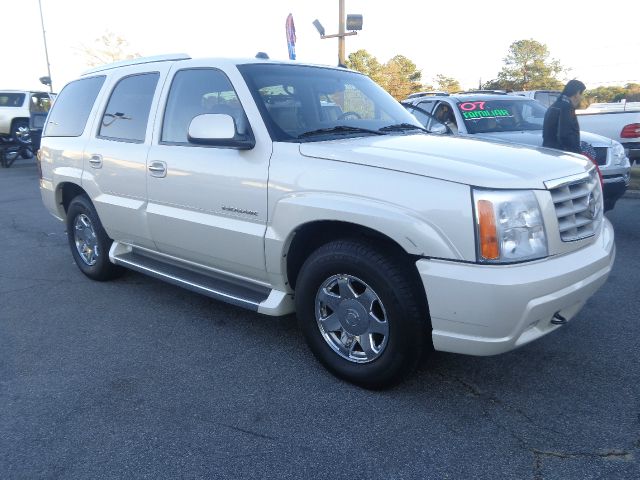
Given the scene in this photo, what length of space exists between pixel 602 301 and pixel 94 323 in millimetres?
4034

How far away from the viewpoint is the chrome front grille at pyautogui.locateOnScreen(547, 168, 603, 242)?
2764mm

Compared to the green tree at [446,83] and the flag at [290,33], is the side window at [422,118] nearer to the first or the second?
the flag at [290,33]

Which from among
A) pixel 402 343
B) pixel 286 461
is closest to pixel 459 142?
pixel 402 343

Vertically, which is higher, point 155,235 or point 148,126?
point 148,126

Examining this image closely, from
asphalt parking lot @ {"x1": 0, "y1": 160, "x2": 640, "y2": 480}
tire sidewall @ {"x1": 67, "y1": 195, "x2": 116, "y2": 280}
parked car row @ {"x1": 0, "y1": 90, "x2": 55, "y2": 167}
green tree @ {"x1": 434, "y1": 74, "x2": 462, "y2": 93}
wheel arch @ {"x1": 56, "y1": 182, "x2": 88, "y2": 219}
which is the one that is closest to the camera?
asphalt parking lot @ {"x1": 0, "y1": 160, "x2": 640, "y2": 480}

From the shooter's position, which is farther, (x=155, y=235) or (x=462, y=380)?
(x=155, y=235)

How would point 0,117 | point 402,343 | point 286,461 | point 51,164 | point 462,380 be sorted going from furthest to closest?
point 0,117 → point 51,164 → point 462,380 → point 402,343 → point 286,461

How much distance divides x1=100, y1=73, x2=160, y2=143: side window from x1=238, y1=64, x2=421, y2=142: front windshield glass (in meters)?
1.02

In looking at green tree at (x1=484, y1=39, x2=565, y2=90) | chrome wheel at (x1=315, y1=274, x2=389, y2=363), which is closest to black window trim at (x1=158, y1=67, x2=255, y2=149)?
chrome wheel at (x1=315, y1=274, x2=389, y2=363)

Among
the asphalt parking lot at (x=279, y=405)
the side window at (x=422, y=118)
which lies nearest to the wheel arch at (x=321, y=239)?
the asphalt parking lot at (x=279, y=405)

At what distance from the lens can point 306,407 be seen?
9.80 feet

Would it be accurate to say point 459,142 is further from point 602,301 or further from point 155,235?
point 155,235

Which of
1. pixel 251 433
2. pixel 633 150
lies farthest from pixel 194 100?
pixel 633 150

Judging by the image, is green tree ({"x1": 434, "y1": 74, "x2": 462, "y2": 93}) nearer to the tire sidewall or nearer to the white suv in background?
the white suv in background
